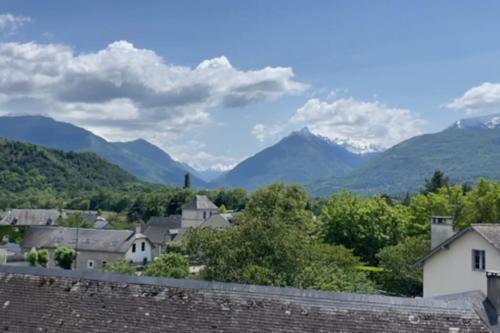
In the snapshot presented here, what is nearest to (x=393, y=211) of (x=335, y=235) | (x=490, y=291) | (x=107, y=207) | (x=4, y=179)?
(x=335, y=235)

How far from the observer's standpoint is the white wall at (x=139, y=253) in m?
65.2

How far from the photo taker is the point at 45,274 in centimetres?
1237

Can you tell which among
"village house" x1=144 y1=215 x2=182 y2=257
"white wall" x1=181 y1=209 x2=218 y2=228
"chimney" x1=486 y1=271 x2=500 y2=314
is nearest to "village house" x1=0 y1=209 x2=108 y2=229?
"white wall" x1=181 y1=209 x2=218 y2=228

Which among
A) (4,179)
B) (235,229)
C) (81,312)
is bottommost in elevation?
(81,312)

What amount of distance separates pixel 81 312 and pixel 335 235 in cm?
4404

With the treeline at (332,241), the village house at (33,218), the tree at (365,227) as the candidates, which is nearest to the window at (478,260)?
the treeline at (332,241)

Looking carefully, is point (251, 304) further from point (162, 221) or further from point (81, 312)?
point (162, 221)

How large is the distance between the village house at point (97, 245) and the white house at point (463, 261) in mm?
41330

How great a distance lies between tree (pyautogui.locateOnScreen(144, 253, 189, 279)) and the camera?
33.2 metres

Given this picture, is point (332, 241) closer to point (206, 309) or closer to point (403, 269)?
point (403, 269)

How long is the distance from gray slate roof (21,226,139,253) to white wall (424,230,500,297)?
4273 centimetres

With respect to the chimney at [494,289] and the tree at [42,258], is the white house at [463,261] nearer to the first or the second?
the chimney at [494,289]

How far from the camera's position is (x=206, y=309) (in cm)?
1058

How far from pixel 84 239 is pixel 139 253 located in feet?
21.8
